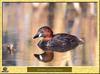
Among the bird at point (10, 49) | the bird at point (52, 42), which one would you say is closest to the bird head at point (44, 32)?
the bird at point (52, 42)

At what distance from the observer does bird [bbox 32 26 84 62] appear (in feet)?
4.75

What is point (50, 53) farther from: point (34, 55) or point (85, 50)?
point (85, 50)

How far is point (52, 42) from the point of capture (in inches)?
57.5

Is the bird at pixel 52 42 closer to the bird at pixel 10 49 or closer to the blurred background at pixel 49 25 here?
the blurred background at pixel 49 25

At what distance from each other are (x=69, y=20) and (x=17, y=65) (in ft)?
1.73

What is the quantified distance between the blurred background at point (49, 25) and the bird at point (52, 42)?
0.08 feet

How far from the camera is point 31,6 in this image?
147 cm

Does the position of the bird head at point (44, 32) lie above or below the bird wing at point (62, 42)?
above

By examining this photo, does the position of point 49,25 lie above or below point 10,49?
above

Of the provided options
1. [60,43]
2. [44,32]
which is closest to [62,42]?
[60,43]

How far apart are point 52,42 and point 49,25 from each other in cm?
13

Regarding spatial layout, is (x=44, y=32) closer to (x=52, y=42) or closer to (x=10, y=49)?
(x=52, y=42)

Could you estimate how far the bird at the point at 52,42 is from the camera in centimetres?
145

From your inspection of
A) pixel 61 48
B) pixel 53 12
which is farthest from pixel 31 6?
pixel 61 48
